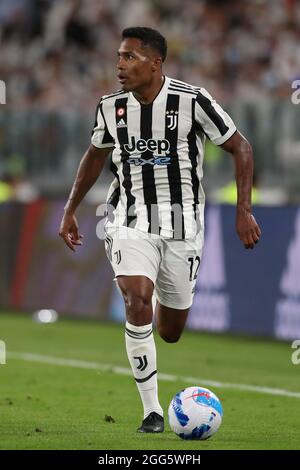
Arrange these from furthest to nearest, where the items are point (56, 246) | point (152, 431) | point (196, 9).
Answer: point (196, 9) → point (56, 246) → point (152, 431)

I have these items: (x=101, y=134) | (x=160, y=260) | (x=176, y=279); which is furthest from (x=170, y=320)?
(x=101, y=134)

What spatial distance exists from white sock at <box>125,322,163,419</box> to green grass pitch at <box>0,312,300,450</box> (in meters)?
0.22

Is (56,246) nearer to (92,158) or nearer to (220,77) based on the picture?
(220,77)

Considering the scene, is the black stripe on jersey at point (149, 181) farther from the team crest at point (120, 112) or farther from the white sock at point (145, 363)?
the white sock at point (145, 363)

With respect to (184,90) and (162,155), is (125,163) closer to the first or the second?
(162,155)

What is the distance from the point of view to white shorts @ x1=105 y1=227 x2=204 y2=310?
7.36m

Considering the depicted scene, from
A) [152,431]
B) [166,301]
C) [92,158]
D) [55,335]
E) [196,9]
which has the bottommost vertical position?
[55,335]

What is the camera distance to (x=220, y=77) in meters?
21.0

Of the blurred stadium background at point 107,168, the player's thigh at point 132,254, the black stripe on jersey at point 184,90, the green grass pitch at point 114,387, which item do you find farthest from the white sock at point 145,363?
the blurred stadium background at point 107,168

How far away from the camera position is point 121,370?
11.2 meters

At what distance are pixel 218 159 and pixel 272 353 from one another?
5.68 metres

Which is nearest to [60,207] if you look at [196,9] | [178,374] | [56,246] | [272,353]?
[56,246]

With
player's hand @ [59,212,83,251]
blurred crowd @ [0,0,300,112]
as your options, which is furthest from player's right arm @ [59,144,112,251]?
blurred crowd @ [0,0,300,112]

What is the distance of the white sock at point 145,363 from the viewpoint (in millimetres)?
7246
